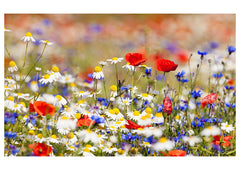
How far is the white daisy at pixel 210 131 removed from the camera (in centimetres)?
148

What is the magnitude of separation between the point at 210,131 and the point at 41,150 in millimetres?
752

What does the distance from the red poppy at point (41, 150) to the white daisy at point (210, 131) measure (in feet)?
2.29

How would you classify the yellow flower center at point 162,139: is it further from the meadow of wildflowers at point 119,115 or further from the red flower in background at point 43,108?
the red flower in background at point 43,108

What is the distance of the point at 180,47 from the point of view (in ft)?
12.0

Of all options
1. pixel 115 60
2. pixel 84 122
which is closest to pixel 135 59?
pixel 115 60

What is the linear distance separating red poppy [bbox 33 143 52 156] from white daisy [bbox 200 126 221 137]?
698 mm

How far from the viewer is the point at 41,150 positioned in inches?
47.5

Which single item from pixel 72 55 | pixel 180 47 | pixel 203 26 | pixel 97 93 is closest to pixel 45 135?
pixel 97 93

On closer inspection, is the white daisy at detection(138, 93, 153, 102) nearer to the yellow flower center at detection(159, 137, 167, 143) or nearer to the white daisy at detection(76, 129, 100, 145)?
the yellow flower center at detection(159, 137, 167, 143)

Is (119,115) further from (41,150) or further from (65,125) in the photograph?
(41,150)

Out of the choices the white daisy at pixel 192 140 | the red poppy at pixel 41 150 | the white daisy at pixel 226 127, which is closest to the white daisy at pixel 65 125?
the red poppy at pixel 41 150

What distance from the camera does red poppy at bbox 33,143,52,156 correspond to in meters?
1.21

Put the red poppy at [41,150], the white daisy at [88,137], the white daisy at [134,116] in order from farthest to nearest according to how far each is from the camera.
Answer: the white daisy at [134,116] < the white daisy at [88,137] < the red poppy at [41,150]

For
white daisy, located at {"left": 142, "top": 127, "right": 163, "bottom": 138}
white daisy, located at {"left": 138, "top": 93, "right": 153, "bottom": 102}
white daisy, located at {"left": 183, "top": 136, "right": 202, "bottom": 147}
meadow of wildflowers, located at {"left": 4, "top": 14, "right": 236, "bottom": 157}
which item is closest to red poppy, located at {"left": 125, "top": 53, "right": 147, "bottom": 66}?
meadow of wildflowers, located at {"left": 4, "top": 14, "right": 236, "bottom": 157}
